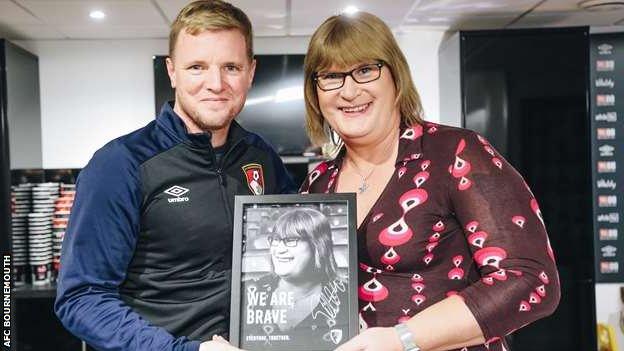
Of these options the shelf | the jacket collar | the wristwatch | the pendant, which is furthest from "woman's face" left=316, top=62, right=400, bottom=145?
the shelf

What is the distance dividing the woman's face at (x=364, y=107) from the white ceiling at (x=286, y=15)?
7.64 ft

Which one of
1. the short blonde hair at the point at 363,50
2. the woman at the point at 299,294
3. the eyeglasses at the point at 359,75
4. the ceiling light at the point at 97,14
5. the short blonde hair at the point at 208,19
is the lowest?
the woman at the point at 299,294

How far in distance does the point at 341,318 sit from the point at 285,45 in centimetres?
369

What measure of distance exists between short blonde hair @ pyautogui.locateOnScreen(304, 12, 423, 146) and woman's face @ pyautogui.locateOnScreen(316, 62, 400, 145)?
2 cm

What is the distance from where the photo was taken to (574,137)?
13.5 ft

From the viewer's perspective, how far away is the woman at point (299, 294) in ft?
4.28

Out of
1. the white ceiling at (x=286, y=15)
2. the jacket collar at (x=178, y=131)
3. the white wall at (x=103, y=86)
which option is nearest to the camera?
the jacket collar at (x=178, y=131)

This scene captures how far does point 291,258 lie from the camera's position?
1.35 m

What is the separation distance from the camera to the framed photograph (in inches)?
51.4

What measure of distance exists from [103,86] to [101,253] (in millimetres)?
3586

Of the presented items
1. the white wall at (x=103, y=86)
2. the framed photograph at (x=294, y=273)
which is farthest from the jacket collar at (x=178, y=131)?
the white wall at (x=103, y=86)

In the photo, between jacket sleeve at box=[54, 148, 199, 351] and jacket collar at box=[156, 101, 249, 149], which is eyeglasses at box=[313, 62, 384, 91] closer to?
jacket collar at box=[156, 101, 249, 149]

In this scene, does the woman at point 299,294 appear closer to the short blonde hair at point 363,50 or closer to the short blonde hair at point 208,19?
the short blonde hair at point 363,50

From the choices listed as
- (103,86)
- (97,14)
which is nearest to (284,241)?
(97,14)
